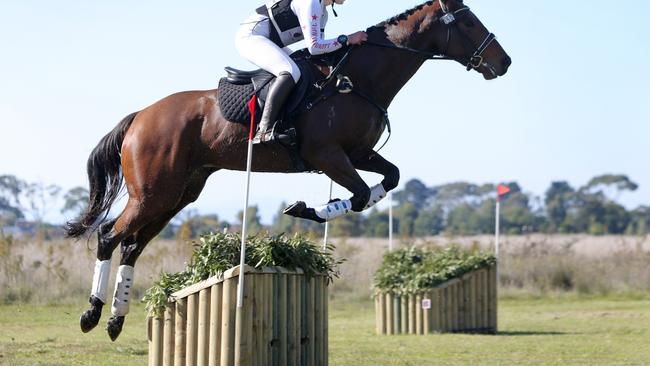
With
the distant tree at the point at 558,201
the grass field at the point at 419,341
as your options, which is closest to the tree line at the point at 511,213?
the distant tree at the point at 558,201

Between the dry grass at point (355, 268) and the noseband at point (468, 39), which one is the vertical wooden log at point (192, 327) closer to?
the noseband at point (468, 39)

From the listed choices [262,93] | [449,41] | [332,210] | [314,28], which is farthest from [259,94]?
[449,41]

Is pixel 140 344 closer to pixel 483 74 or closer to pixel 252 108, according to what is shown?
pixel 252 108

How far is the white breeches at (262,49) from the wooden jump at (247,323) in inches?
63.5

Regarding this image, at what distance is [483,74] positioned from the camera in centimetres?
859

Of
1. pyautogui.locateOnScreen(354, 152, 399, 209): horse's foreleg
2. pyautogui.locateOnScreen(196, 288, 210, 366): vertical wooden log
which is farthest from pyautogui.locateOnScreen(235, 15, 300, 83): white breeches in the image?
pyautogui.locateOnScreen(196, 288, 210, 366): vertical wooden log

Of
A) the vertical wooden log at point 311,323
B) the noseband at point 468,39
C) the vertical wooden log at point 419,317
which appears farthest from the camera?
the vertical wooden log at point 419,317

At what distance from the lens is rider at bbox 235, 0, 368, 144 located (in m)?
8.04

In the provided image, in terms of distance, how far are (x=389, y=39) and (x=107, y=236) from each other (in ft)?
9.68

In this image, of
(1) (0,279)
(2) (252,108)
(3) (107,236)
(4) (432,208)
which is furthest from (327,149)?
(4) (432,208)

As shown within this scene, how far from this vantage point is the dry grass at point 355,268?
17719 mm

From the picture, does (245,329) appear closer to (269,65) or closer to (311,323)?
(311,323)

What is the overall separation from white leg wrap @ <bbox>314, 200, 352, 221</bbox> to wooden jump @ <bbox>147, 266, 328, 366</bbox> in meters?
0.51

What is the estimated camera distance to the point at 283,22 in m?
8.50
